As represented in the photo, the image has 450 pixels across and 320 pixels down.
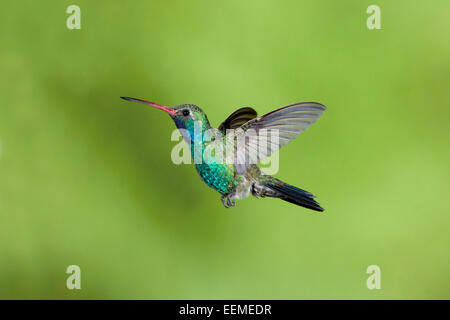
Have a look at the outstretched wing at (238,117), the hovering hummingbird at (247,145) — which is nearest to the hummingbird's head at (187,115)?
the hovering hummingbird at (247,145)

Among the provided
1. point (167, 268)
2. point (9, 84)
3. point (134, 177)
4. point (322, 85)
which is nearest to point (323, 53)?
point (322, 85)

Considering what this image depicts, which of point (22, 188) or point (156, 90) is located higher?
point (156, 90)

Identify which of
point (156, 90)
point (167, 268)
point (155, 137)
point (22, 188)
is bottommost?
point (167, 268)

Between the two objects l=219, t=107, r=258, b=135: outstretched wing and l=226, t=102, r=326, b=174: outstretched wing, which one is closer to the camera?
l=226, t=102, r=326, b=174: outstretched wing

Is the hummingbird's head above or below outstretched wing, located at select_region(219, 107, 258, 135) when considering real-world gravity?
below

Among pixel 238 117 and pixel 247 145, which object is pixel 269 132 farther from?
pixel 238 117

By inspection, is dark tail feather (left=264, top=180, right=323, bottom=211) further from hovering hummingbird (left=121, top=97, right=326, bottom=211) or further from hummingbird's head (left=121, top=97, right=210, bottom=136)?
hummingbird's head (left=121, top=97, right=210, bottom=136)

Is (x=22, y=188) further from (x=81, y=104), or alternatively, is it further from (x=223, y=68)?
(x=223, y=68)

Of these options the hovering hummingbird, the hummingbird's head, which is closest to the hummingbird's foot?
the hovering hummingbird

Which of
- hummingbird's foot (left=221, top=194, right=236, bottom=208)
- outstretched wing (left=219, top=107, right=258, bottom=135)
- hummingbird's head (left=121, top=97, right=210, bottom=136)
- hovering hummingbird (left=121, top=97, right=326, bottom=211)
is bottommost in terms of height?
hummingbird's foot (left=221, top=194, right=236, bottom=208)
